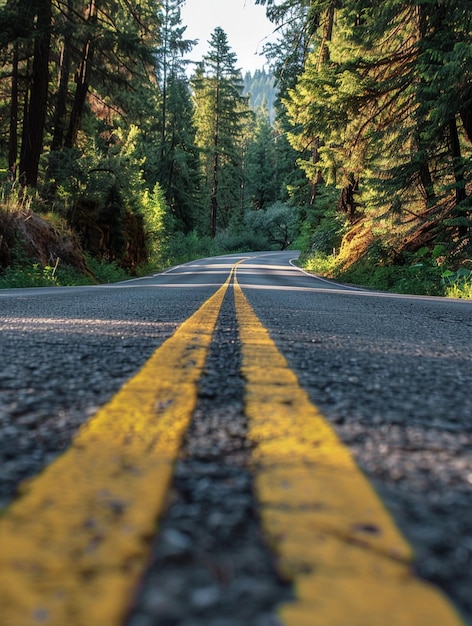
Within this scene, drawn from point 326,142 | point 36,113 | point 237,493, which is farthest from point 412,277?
point 237,493

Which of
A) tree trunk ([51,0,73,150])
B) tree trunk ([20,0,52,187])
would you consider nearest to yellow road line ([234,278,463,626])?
tree trunk ([20,0,52,187])

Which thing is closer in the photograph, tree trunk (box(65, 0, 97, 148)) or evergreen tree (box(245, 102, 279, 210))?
tree trunk (box(65, 0, 97, 148))

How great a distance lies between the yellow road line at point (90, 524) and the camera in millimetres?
572

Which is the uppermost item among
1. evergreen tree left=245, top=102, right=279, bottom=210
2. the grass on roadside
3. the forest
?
evergreen tree left=245, top=102, right=279, bottom=210

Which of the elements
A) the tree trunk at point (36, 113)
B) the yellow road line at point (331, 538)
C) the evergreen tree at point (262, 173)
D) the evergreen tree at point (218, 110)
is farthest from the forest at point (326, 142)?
the evergreen tree at point (262, 173)

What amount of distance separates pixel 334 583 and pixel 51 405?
1.07 meters

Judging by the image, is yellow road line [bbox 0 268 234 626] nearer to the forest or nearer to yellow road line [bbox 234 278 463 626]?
yellow road line [bbox 234 278 463 626]

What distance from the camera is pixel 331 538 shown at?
0.71 metres

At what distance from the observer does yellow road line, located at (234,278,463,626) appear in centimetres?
58

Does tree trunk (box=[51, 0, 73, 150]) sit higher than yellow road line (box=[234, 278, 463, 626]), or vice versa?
tree trunk (box=[51, 0, 73, 150])

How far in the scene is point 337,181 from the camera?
59.0ft

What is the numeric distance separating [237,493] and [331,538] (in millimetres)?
231

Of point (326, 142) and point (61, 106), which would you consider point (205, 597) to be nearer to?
point (326, 142)

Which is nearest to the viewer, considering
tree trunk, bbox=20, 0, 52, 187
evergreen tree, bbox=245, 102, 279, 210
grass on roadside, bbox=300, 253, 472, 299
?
grass on roadside, bbox=300, 253, 472, 299
